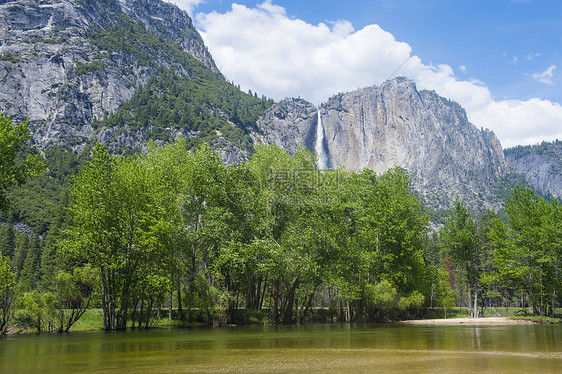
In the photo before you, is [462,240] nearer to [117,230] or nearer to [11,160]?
[117,230]

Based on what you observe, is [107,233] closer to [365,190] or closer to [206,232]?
[206,232]

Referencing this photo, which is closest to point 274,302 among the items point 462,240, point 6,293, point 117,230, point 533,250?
point 117,230

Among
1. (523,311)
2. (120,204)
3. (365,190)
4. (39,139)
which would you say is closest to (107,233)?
(120,204)

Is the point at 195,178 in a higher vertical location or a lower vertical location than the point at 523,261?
higher

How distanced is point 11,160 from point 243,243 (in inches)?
744

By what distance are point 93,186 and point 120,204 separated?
2237 mm

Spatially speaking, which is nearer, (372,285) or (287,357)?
(287,357)

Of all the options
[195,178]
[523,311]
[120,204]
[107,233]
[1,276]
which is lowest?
[523,311]

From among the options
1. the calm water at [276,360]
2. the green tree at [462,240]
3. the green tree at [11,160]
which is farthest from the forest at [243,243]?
the calm water at [276,360]

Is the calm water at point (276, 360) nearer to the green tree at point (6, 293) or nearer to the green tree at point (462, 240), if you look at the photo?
the green tree at point (6, 293)

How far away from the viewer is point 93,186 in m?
28.9

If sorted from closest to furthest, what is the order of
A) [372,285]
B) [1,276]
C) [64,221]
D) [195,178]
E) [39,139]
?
[1,276] < [195,178] < [372,285] < [64,221] < [39,139]

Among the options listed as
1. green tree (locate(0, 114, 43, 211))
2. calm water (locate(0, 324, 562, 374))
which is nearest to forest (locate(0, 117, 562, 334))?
green tree (locate(0, 114, 43, 211))

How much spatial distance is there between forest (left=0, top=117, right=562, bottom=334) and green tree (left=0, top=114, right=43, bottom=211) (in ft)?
0.30
